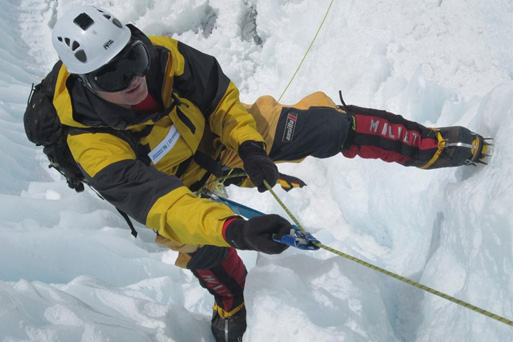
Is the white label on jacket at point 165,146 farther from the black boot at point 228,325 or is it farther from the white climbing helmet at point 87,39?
the black boot at point 228,325

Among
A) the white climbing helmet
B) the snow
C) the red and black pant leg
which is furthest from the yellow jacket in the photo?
the snow

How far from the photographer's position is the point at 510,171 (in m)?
1.61

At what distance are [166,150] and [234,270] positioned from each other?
760mm

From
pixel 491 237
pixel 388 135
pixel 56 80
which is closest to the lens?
pixel 491 237

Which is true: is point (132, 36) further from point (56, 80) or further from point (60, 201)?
point (60, 201)

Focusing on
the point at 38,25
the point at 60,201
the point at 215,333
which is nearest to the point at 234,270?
the point at 215,333

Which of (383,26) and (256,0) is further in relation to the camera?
(256,0)

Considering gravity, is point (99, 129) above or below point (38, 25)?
above

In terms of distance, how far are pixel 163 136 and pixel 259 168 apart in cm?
43

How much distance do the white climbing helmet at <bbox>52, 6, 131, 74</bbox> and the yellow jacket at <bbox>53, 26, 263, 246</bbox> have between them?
0.12 meters

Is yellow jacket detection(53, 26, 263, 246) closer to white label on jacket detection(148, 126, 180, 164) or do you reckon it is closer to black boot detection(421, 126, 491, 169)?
white label on jacket detection(148, 126, 180, 164)

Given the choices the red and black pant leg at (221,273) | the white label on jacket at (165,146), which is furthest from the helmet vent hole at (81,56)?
the red and black pant leg at (221,273)

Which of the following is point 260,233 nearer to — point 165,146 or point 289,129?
point 165,146

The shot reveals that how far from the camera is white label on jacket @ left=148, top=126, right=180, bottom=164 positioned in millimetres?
1848
